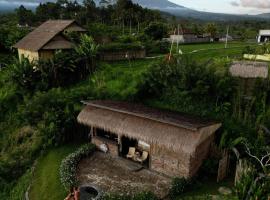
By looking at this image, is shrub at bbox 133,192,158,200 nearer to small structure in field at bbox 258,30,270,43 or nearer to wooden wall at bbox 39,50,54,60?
wooden wall at bbox 39,50,54,60

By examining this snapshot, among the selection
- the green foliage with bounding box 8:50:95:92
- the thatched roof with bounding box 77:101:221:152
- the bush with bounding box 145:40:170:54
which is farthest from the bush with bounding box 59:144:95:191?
the bush with bounding box 145:40:170:54

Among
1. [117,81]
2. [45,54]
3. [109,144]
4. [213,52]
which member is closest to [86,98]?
[117,81]

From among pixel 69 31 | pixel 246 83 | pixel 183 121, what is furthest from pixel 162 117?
pixel 69 31

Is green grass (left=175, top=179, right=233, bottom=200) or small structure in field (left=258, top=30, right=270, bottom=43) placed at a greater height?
small structure in field (left=258, top=30, right=270, bottom=43)

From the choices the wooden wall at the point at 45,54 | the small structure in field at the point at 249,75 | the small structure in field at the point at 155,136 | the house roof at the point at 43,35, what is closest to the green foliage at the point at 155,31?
the house roof at the point at 43,35

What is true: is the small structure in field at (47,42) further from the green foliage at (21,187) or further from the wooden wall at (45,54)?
the green foliage at (21,187)

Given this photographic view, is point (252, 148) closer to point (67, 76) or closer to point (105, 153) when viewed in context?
point (105, 153)
